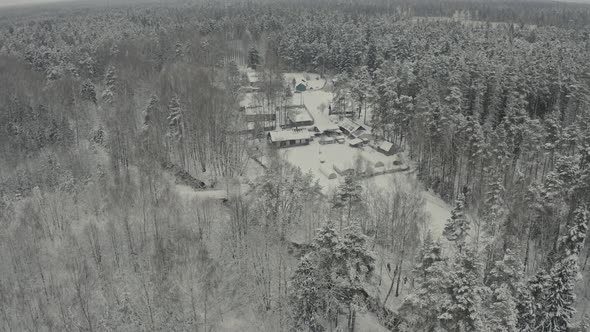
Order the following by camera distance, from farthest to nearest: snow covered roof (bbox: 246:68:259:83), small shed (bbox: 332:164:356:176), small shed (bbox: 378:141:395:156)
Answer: snow covered roof (bbox: 246:68:259:83), small shed (bbox: 378:141:395:156), small shed (bbox: 332:164:356:176)

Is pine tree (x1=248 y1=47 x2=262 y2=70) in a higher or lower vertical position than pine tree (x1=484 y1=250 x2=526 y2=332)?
higher

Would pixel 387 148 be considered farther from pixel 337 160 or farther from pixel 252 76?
pixel 252 76

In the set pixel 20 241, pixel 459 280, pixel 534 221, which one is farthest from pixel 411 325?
pixel 20 241

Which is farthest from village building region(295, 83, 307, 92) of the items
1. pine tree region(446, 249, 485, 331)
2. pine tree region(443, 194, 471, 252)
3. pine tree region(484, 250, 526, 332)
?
pine tree region(446, 249, 485, 331)

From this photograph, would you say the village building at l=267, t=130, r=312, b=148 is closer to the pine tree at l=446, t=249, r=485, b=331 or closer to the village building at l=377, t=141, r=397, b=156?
the village building at l=377, t=141, r=397, b=156

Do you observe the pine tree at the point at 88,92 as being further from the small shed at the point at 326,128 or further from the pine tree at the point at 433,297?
the pine tree at the point at 433,297
